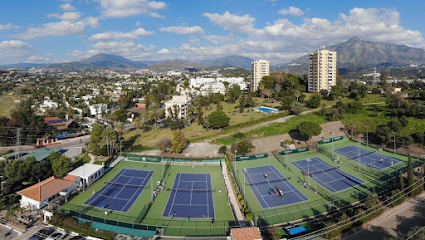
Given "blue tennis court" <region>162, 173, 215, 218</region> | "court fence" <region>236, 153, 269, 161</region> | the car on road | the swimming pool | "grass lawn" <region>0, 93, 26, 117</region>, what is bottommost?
the car on road

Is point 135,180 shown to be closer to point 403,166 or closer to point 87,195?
point 87,195

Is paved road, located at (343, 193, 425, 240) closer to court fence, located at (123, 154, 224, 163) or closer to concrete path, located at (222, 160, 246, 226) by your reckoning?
concrete path, located at (222, 160, 246, 226)

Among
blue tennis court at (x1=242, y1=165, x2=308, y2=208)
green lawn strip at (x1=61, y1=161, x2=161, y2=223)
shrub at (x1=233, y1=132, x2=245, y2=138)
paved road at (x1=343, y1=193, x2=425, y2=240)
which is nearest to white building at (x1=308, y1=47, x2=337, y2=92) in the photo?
shrub at (x1=233, y1=132, x2=245, y2=138)

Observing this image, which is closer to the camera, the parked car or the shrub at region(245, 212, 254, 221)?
the parked car

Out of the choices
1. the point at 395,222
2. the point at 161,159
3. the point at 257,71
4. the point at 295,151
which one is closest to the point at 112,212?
the point at 161,159

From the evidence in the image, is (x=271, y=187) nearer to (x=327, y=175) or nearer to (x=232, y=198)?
(x=232, y=198)
